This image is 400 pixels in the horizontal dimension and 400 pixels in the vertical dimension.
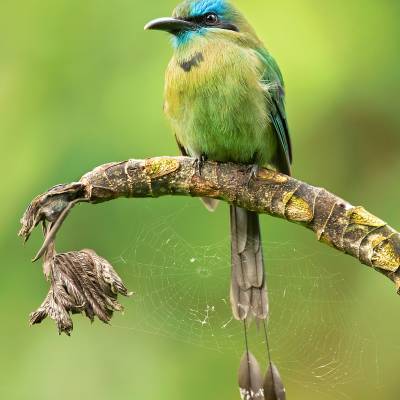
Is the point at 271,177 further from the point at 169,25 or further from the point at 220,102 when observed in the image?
the point at 169,25

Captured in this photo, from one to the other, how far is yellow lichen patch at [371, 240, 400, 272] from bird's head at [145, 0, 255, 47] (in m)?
1.43

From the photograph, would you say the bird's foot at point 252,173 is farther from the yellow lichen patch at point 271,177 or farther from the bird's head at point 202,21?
the bird's head at point 202,21

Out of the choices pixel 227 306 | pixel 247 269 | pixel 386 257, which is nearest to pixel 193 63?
pixel 247 269

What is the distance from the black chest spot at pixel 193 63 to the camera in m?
3.55

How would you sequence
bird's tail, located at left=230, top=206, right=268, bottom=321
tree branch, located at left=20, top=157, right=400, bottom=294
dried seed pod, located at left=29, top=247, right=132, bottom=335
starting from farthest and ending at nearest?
bird's tail, located at left=230, top=206, right=268, bottom=321 → tree branch, located at left=20, top=157, right=400, bottom=294 → dried seed pod, located at left=29, top=247, right=132, bottom=335

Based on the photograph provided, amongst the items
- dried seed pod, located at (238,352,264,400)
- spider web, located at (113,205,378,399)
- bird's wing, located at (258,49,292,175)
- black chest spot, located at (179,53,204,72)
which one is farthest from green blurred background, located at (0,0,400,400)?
dried seed pod, located at (238,352,264,400)

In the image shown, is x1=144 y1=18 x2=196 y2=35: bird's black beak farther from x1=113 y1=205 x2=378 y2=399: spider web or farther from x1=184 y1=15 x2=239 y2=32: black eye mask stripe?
x1=113 y1=205 x2=378 y2=399: spider web

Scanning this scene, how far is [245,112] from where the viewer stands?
3.52m

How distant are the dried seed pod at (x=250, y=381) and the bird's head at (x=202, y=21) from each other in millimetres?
1453

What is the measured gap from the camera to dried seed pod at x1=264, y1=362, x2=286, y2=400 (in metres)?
2.71

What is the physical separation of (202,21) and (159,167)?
105 centimetres

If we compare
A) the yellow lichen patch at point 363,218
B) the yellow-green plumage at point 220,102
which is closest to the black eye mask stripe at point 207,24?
Result: the yellow-green plumage at point 220,102

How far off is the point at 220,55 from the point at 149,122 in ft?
1.36

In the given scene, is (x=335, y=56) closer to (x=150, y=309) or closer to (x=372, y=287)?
(x=372, y=287)
